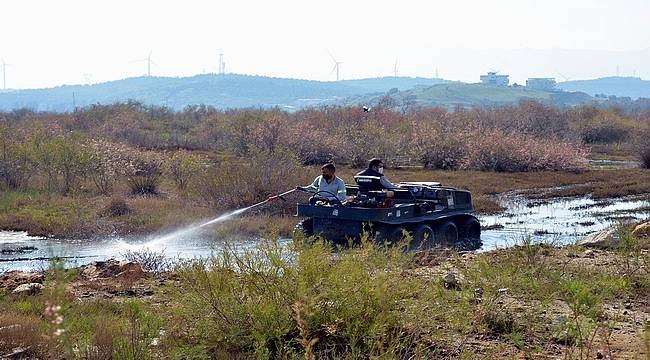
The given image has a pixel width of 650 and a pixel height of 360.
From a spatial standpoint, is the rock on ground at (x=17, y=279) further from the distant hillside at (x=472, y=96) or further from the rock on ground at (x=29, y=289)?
the distant hillside at (x=472, y=96)

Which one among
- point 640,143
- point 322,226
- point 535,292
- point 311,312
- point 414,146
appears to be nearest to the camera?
point 311,312

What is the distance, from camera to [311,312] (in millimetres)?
7207

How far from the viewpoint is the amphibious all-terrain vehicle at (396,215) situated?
651 inches

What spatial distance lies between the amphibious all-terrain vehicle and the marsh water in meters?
0.79

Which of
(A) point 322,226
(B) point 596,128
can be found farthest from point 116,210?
(B) point 596,128

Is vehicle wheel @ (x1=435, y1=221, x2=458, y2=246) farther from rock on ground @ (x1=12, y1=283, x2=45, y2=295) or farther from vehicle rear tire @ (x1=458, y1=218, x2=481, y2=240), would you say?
rock on ground @ (x1=12, y1=283, x2=45, y2=295)

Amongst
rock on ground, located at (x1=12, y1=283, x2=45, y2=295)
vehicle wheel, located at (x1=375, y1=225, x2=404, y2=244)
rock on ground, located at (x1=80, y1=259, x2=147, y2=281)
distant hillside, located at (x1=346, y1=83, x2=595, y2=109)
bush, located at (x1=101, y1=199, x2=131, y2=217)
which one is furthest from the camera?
distant hillside, located at (x1=346, y1=83, x2=595, y2=109)

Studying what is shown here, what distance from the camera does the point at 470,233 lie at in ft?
64.1

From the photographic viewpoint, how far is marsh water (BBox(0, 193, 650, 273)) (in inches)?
705

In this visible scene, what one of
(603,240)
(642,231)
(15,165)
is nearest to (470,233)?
(603,240)

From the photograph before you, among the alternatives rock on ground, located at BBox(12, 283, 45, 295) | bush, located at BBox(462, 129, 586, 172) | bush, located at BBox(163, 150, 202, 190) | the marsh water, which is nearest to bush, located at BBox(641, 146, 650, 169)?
bush, located at BBox(462, 129, 586, 172)

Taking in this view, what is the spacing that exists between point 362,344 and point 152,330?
1.83m

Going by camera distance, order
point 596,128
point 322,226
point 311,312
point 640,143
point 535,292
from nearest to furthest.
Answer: point 311,312
point 535,292
point 322,226
point 640,143
point 596,128

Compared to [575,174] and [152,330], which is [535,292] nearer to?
[152,330]
